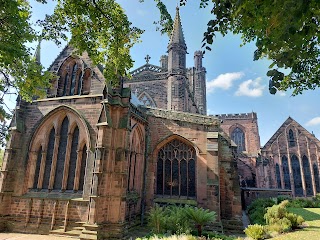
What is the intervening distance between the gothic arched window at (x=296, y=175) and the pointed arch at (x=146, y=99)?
20243 millimetres

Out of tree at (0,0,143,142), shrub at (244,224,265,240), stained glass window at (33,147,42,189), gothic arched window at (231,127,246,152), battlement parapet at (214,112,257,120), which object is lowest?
shrub at (244,224,265,240)

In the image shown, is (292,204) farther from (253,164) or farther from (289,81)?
(289,81)

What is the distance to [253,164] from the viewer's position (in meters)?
30.4

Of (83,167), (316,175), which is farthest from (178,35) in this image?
(316,175)

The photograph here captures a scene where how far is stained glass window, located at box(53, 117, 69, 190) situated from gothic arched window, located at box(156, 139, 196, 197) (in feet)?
20.3

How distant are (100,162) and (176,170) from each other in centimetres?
620

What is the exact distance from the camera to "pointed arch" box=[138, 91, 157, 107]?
961 inches

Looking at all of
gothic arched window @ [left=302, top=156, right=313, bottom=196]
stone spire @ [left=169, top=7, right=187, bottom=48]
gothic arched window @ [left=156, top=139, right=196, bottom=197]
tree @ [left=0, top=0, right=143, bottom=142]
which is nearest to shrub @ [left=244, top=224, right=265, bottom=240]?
gothic arched window @ [left=156, top=139, right=196, bottom=197]

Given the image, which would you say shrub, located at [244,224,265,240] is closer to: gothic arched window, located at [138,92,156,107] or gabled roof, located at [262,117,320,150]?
gothic arched window, located at [138,92,156,107]

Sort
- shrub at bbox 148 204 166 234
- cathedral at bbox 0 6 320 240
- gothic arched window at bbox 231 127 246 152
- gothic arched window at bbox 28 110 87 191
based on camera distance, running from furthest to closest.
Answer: gothic arched window at bbox 231 127 246 152 < gothic arched window at bbox 28 110 87 191 < cathedral at bbox 0 6 320 240 < shrub at bbox 148 204 166 234

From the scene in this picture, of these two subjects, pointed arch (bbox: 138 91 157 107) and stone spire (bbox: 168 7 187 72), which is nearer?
stone spire (bbox: 168 7 187 72)

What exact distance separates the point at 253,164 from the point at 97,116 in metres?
25.1

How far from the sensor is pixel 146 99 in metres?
25.0

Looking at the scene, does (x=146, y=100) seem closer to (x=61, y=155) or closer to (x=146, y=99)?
(x=146, y=99)
